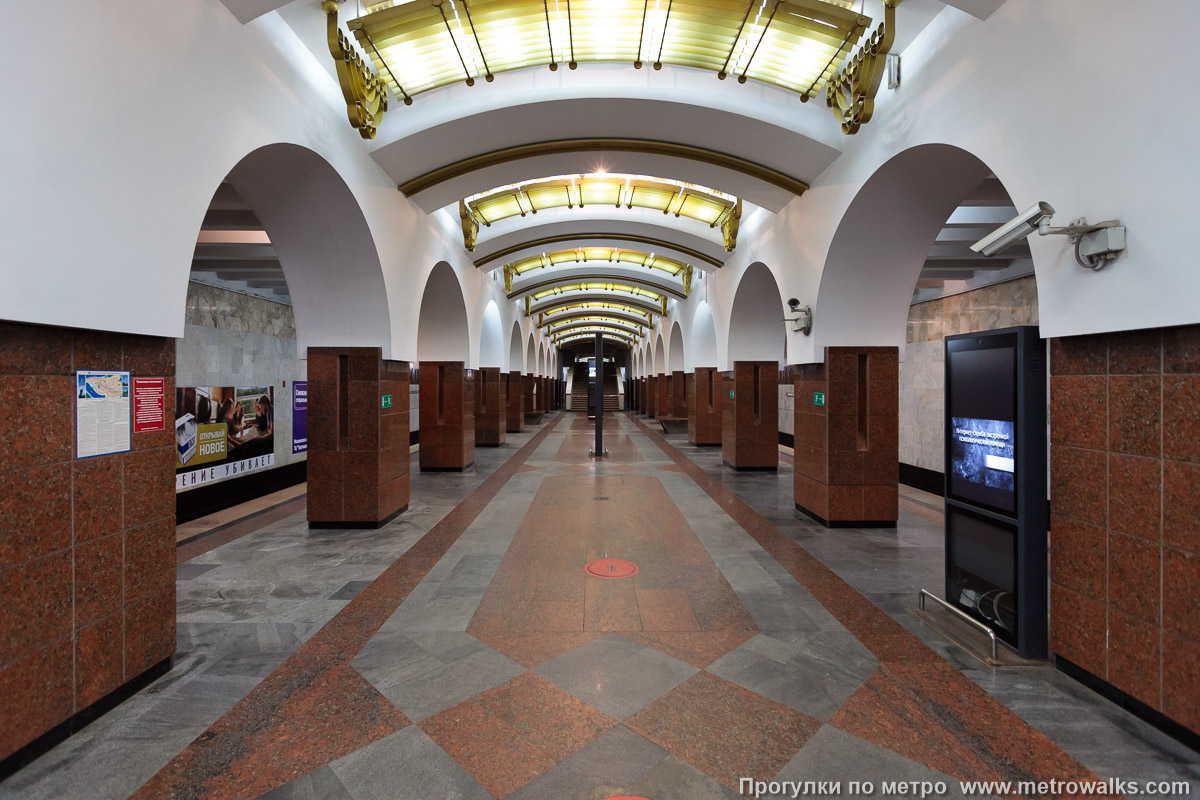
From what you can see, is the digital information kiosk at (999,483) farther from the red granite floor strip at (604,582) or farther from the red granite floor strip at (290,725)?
the red granite floor strip at (290,725)

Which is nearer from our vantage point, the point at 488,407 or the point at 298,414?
the point at 298,414

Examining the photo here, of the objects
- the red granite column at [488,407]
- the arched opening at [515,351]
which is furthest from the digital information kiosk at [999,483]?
the arched opening at [515,351]

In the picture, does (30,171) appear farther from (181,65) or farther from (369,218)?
(369,218)

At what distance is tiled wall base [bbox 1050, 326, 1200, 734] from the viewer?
2609mm

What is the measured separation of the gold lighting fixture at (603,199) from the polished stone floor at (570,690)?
624 centimetres

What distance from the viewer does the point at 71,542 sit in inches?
109

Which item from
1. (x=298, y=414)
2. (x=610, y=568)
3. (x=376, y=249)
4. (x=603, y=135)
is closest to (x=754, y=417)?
(x=603, y=135)

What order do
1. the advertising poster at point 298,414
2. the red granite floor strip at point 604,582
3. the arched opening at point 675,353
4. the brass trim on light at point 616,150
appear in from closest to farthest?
1. the red granite floor strip at point 604,582
2. the brass trim on light at point 616,150
3. the advertising poster at point 298,414
4. the arched opening at point 675,353

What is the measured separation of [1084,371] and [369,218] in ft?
21.8

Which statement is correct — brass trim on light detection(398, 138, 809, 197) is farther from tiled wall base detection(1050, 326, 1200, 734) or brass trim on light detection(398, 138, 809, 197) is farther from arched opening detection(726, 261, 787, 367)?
tiled wall base detection(1050, 326, 1200, 734)

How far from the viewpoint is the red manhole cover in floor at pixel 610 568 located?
5086mm

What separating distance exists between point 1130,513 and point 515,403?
18021 mm

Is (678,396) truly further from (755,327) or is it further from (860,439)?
(860,439)

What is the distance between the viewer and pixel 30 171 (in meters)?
2.43
